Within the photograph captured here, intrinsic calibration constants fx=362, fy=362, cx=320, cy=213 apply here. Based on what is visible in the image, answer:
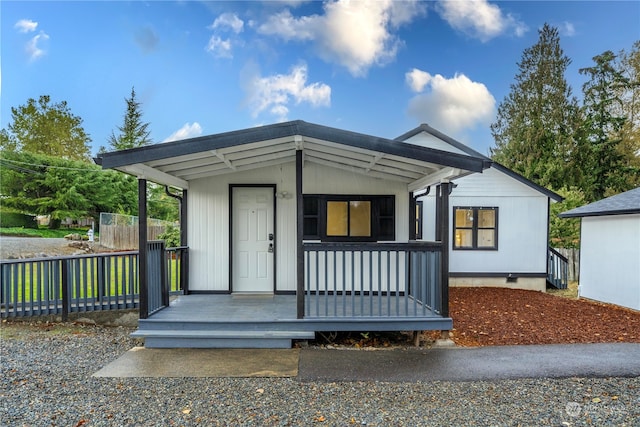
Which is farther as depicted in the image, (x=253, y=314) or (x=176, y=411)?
(x=253, y=314)

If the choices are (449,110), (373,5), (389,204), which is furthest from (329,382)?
(449,110)

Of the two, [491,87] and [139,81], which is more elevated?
[139,81]

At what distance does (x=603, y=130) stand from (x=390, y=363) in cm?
2073

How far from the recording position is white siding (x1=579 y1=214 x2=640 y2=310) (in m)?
7.88

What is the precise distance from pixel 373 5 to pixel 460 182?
812 centimetres

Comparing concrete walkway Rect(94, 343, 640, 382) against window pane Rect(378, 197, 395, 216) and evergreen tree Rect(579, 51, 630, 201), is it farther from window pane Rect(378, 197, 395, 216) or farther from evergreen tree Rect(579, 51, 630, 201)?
evergreen tree Rect(579, 51, 630, 201)

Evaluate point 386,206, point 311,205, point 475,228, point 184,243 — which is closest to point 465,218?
point 475,228

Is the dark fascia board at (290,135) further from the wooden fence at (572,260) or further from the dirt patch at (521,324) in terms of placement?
the wooden fence at (572,260)

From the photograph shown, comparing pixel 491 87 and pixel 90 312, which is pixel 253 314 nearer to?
pixel 90 312

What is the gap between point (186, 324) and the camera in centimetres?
488

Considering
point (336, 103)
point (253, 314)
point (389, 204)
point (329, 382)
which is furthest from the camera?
point (336, 103)

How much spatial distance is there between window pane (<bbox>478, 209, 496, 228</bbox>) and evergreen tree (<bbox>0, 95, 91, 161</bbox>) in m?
26.3

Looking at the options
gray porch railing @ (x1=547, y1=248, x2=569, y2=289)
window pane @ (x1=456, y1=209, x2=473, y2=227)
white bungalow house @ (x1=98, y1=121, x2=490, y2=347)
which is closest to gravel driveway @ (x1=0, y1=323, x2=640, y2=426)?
white bungalow house @ (x1=98, y1=121, x2=490, y2=347)

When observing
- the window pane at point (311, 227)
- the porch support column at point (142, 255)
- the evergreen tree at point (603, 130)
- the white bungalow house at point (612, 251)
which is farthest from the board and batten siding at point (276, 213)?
the evergreen tree at point (603, 130)
